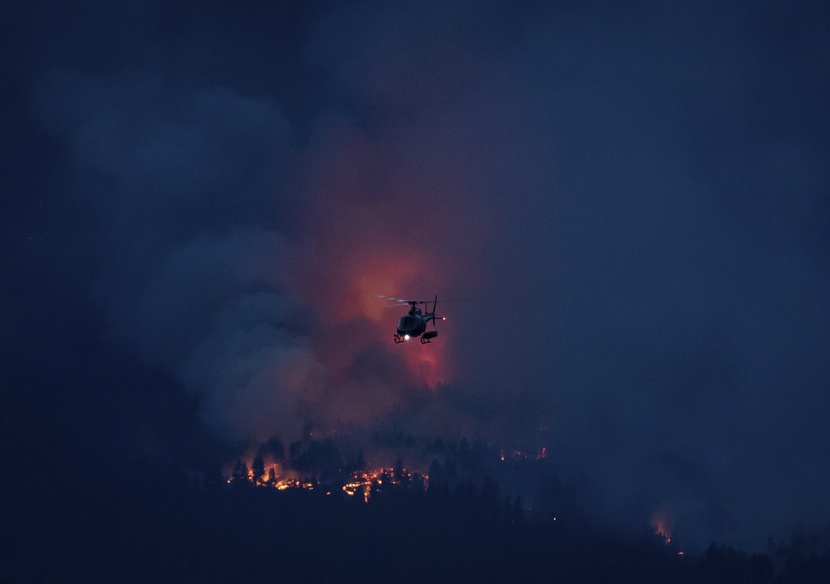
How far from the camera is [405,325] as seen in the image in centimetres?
8575
